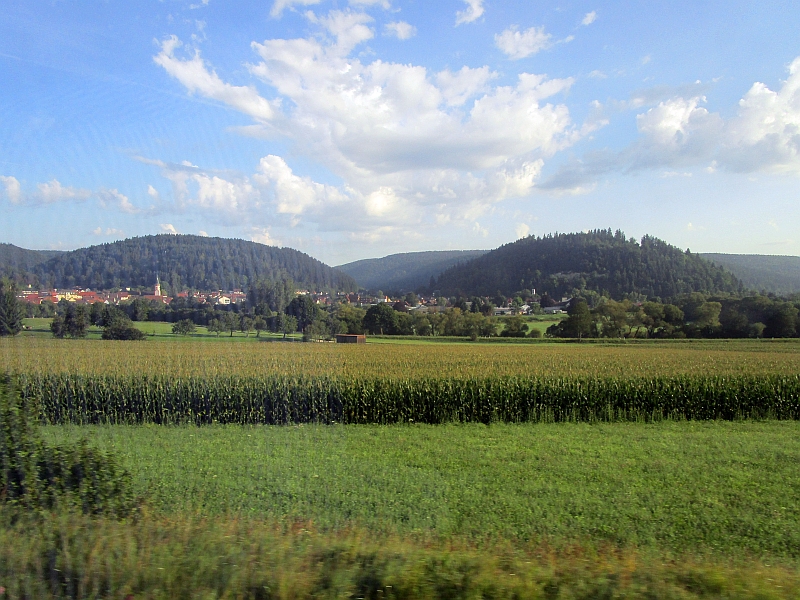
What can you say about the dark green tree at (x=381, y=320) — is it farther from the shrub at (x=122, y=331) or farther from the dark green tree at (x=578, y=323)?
the shrub at (x=122, y=331)

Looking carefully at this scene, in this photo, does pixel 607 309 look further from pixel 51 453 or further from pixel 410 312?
pixel 51 453

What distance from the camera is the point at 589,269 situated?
273 ft

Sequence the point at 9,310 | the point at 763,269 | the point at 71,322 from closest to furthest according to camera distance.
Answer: the point at 9,310 < the point at 71,322 < the point at 763,269

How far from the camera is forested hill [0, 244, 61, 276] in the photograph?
24.6 feet

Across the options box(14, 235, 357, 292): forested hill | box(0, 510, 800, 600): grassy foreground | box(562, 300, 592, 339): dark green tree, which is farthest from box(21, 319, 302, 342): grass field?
box(562, 300, 592, 339): dark green tree

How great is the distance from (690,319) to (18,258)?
4501 centimetres

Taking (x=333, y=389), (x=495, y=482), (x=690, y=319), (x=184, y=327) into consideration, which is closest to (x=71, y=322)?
(x=184, y=327)

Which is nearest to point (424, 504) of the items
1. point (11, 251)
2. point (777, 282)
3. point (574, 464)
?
point (574, 464)

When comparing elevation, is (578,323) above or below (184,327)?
below

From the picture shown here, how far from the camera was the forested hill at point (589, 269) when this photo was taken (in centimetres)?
7019

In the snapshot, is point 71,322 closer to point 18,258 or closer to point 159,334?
point 159,334

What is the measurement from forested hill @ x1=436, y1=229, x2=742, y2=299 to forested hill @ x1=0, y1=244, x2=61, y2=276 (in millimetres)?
68212

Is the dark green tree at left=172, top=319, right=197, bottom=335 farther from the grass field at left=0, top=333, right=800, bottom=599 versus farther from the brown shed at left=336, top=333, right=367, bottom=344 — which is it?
the brown shed at left=336, top=333, right=367, bottom=344

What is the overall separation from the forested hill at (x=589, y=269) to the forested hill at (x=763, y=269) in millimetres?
2553
